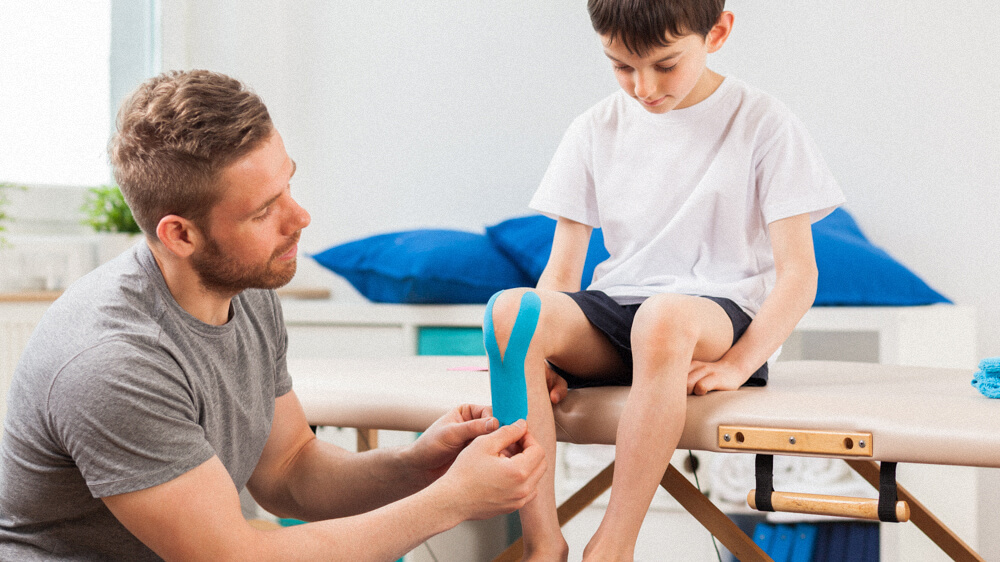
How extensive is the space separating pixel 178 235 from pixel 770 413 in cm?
61

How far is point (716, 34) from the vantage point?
107cm

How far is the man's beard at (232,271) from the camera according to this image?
82 cm

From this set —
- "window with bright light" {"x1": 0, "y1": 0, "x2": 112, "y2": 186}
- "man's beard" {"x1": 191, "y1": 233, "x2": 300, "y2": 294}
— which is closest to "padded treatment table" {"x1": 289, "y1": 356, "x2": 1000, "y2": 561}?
"man's beard" {"x1": 191, "y1": 233, "x2": 300, "y2": 294}

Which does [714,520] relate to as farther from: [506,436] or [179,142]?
[179,142]

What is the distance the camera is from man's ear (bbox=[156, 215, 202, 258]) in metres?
0.80

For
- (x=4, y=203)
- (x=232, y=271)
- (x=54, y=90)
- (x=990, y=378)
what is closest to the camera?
(x=232, y=271)

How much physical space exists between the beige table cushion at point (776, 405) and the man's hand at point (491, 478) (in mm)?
114

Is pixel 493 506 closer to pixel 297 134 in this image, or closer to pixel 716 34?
pixel 716 34

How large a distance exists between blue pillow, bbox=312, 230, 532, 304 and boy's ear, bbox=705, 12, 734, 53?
0.87 metres

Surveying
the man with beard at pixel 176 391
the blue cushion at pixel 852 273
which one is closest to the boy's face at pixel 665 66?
the man with beard at pixel 176 391

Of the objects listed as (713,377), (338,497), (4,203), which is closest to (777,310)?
(713,377)

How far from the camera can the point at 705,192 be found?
3.60 feet

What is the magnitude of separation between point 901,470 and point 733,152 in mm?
809

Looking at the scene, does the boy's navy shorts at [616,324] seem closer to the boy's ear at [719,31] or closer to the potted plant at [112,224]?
the boy's ear at [719,31]
